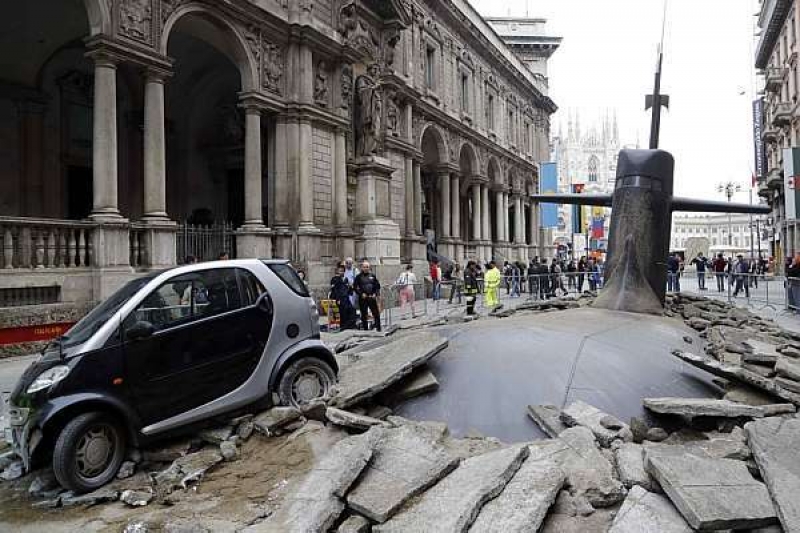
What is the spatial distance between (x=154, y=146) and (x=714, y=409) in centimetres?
1248

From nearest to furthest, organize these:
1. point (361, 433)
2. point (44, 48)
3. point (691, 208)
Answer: point (361, 433) < point (691, 208) < point (44, 48)

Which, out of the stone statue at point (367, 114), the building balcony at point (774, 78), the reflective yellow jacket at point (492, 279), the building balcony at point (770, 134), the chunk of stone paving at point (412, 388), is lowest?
the chunk of stone paving at point (412, 388)

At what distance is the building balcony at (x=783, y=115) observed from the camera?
124 ft

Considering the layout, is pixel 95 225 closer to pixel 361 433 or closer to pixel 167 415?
pixel 167 415

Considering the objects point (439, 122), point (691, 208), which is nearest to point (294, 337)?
point (691, 208)

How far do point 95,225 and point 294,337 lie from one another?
7.60 m

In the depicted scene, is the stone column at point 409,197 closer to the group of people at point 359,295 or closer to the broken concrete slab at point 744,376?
the group of people at point 359,295

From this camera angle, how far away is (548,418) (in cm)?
480

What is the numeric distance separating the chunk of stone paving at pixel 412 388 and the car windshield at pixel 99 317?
8.40 ft

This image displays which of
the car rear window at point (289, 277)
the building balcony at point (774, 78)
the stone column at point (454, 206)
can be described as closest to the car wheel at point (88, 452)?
the car rear window at point (289, 277)

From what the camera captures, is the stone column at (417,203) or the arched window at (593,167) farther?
the arched window at (593,167)

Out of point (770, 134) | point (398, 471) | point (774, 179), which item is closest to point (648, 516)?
point (398, 471)

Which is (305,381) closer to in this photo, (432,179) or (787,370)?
(787,370)

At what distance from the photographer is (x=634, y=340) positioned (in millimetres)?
6770
